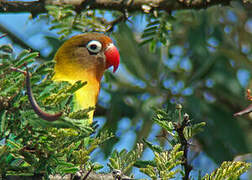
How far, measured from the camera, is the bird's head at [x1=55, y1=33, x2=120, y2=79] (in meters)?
2.67

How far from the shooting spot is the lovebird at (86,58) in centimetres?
263

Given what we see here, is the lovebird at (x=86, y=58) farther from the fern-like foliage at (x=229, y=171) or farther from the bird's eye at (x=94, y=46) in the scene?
the fern-like foliage at (x=229, y=171)

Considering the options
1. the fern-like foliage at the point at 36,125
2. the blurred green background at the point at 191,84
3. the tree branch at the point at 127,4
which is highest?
the tree branch at the point at 127,4

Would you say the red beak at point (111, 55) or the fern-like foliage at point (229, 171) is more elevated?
the fern-like foliage at point (229, 171)

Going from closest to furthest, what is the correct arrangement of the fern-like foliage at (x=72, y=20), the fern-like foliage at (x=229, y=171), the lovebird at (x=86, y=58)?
the fern-like foliage at (x=229, y=171) → the fern-like foliage at (x=72, y=20) → the lovebird at (x=86, y=58)

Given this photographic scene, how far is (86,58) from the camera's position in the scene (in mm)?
2754

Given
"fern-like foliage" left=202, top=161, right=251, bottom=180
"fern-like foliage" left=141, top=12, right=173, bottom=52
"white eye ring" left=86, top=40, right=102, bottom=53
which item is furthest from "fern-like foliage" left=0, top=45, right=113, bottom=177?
"white eye ring" left=86, top=40, right=102, bottom=53

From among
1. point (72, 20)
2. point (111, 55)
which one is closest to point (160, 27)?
point (72, 20)

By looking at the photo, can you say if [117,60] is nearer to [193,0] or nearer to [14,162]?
[193,0]

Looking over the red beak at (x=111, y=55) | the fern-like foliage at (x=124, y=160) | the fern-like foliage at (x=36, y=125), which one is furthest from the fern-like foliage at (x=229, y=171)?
the red beak at (x=111, y=55)

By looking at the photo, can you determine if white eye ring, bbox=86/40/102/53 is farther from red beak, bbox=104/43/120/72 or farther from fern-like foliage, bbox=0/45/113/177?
fern-like foliage, bbox=0/45/113/177

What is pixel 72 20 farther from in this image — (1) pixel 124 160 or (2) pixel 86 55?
(1) pixel 124 160

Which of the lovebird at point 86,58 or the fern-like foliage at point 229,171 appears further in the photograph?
the lovebird at point 86,58

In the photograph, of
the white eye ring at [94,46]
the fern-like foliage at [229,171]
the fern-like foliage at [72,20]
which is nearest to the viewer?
the fern-like foliage at [229,171]
